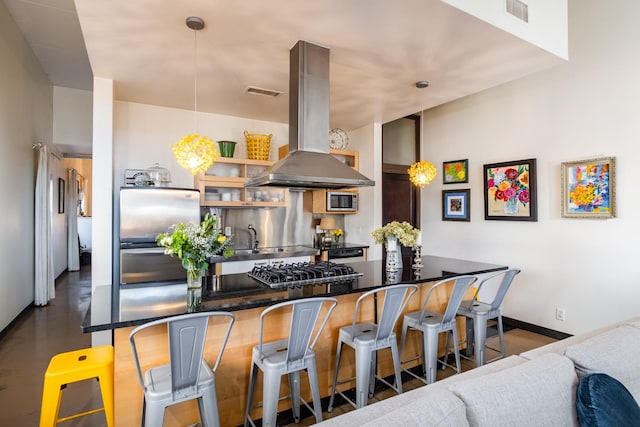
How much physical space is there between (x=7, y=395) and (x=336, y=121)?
15.0ft

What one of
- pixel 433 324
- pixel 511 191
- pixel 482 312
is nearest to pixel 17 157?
pixel 433 324

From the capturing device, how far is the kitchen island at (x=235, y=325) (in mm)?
1880

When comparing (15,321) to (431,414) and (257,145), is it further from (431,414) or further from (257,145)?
(431,414)

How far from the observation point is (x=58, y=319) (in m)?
4.46

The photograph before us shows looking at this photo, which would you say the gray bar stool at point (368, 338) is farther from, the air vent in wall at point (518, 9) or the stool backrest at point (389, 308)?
the air vent in wall at point (518, 9)

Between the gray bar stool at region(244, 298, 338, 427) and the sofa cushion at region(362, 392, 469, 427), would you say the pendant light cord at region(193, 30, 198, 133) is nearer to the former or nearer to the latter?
the gray bar stool at region(244, 298, 338, 427)

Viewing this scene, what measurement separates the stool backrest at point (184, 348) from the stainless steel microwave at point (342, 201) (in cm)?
359

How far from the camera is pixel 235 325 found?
2193 mm

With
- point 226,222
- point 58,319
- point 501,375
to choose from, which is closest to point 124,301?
point 501,375

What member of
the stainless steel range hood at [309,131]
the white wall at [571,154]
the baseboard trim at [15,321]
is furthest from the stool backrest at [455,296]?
the baseboard trim at [15,321]

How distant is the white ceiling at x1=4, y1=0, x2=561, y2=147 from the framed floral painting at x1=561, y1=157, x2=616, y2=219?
3.82 ft

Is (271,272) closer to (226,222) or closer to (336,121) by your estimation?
(226,222)

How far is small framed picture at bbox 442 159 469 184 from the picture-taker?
480 cm

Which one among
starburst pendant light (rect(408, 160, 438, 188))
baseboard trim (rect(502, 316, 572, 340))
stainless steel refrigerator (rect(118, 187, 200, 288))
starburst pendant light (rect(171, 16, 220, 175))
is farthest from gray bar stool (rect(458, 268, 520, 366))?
stainless steel refrigerator (rect(118, 187, 200, 288))
